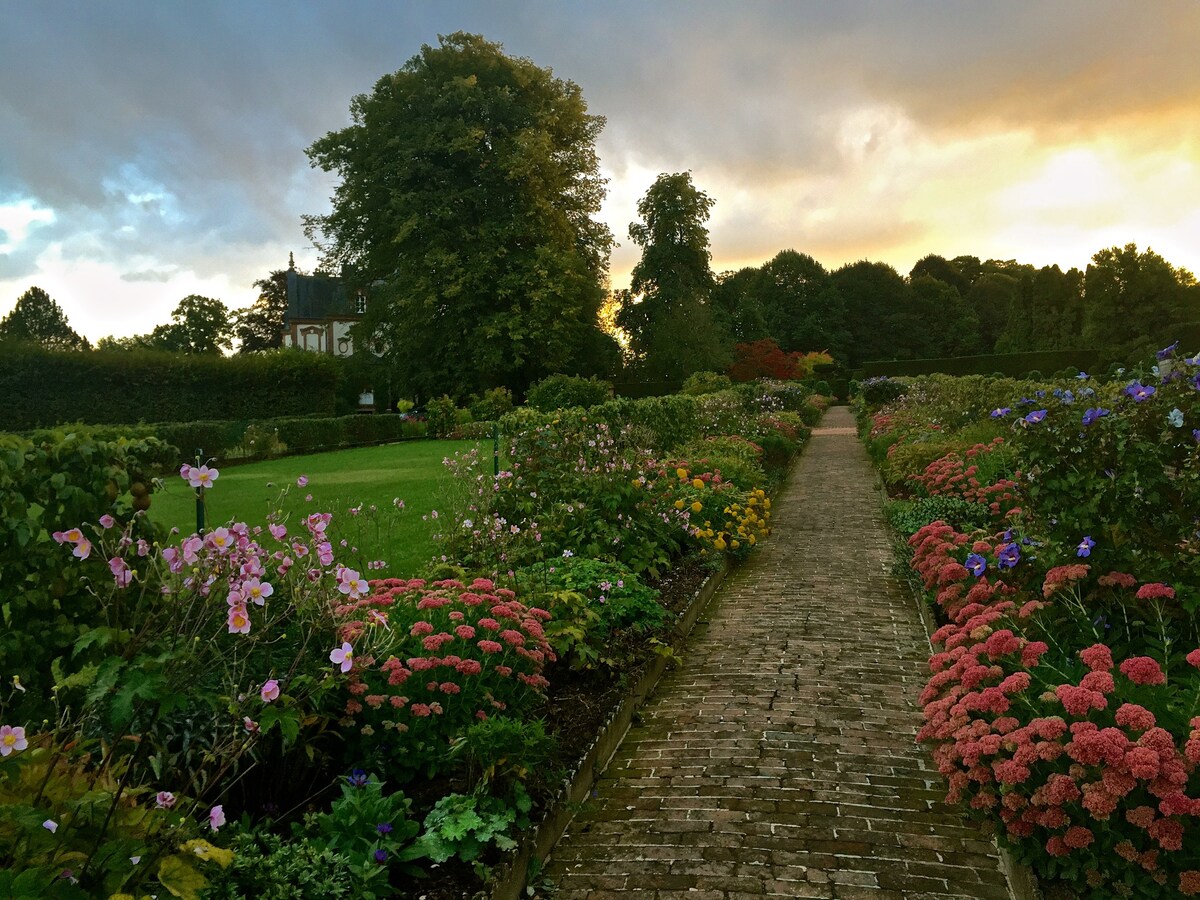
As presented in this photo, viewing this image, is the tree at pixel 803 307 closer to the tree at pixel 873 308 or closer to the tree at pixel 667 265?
the tree at pixel 873 308

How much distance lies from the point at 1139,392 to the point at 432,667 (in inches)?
156

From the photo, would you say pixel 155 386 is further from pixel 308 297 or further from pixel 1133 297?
pixel 1133 297

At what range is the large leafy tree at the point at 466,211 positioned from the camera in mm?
27156

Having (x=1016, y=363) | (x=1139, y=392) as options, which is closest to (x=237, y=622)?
(x=1139, y=392)

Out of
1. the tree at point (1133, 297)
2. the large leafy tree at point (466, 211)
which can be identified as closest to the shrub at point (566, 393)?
the large leafy tree at point (466, 211)

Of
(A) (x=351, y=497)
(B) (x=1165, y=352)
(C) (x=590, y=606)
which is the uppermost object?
(B) (x=1165, y=352)

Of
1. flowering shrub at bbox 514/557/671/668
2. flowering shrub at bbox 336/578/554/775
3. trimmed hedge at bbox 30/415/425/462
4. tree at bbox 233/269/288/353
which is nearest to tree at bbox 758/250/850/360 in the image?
trimmed hedge at bbox 30/415/425/462

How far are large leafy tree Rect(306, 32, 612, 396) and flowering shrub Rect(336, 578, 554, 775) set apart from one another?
77.5 ft

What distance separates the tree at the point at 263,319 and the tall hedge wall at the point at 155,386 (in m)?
42.3

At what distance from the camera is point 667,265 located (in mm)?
41844

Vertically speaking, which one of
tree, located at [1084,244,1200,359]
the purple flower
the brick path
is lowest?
the brick path

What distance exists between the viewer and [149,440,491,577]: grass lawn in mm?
8008

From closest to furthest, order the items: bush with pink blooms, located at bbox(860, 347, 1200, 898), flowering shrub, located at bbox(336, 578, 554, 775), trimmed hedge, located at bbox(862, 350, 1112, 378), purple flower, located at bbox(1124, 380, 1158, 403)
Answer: bush with pink blooms, located at bbox(860, 347, 1200, 898), flowering shrub, located at bbox(336, 578, 554, 775), purple flower, located at bbox(1124, 380, 1158, 403), trimmed hedge, located at bbox(862, 350, 1112, 378)

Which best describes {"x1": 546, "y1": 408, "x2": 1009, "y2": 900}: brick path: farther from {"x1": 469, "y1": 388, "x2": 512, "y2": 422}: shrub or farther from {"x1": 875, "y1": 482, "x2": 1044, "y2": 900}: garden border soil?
{"x1": 469, "y1": 388, "x2": 512, "y2": 422}: shrub
